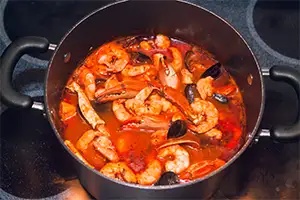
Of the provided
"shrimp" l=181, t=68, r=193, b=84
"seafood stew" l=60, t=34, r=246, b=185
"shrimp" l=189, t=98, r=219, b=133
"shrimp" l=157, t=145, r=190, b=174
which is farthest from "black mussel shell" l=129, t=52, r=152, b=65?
"shrimp" l=157, t=145, r=190, b=174

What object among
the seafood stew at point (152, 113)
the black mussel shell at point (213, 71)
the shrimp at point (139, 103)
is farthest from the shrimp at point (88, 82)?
the black mussel shell at point (213, 71)

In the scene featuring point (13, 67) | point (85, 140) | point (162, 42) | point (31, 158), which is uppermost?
point (13, 67)

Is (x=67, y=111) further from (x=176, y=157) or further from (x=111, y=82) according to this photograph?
(x=176, y=157)

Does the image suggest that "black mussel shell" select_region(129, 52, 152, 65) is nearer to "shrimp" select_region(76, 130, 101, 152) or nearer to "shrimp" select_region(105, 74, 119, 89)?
"shrimp" select_region(105, 74, 119, 89)

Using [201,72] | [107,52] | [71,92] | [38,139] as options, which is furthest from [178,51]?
[38,139]

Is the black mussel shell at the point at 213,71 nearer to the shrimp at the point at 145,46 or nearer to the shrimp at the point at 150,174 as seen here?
the shrimp at the point at 145,46

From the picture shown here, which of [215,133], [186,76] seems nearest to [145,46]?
[186,76]

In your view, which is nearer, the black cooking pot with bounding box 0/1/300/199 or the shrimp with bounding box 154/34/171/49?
the black cooking pot with bounding box 0/1/300/199
